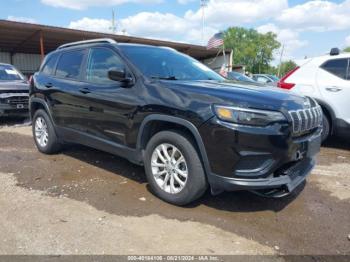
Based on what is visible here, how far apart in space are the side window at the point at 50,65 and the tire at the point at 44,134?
2.27 ft

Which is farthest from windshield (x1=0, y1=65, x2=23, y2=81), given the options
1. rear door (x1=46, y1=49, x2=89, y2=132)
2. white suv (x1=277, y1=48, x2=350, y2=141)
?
white suv (x1=277, y1=48, x2=350, y2=141)

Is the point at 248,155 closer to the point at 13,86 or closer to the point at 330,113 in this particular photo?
the point at 330,113

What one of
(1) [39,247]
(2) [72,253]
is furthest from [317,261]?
(1) [39,247]

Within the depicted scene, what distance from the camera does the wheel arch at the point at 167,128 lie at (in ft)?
11.6

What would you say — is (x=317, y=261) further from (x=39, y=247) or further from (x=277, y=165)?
(x=39, y=247)

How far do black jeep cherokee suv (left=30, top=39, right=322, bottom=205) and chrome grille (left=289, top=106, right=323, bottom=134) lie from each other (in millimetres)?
11

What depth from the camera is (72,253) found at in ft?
9.82

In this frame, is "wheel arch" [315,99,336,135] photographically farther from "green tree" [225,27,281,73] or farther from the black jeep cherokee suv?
"green tree" [225,27,281,73]

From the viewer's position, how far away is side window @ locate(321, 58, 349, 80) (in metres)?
6.58

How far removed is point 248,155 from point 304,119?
805 mm

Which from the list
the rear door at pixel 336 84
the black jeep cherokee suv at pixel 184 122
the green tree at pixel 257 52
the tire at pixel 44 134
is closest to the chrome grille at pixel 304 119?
the black jeep cherokee suv at pixel 184 122

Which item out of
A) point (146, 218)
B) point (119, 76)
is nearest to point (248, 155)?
point (146, 218)

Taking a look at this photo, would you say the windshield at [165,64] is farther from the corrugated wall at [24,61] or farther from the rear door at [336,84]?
the corrugated wall at [24,61]

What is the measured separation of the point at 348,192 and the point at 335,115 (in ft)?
7.85
